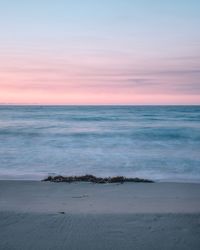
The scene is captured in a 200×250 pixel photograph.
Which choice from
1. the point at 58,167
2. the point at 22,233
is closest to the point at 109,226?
the point at 22,233

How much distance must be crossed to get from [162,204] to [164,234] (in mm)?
1150

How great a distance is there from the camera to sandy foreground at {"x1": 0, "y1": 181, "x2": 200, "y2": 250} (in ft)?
10.5

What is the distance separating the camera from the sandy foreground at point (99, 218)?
321 cm

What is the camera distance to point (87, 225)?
11.9 feet

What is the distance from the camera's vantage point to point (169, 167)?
33.8ft

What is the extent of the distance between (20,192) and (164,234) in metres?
2.82

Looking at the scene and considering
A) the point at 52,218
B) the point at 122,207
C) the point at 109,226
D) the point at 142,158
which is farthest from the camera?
the point at 142,158

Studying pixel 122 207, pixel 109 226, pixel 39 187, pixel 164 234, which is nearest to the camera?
pixel 164 234

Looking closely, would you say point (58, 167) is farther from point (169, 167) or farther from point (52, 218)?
point (52, 218)

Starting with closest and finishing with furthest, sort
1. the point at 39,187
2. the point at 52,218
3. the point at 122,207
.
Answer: the point at 52,218, the point at 122,207, the point at 39,187

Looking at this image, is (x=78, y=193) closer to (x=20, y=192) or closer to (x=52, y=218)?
(x=20, y=192)

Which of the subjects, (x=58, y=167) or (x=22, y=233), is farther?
(x=58, y=167)

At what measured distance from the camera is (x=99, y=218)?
12.6 ft

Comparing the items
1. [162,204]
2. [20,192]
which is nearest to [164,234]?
[162,204]
